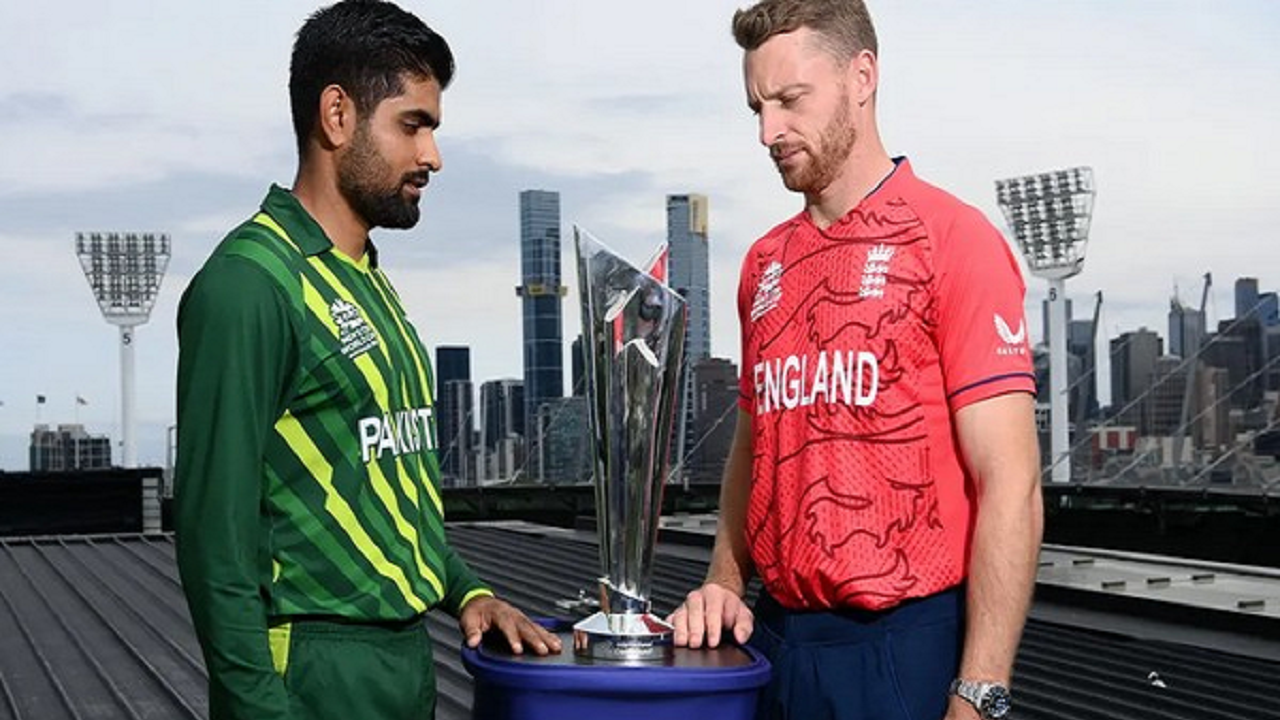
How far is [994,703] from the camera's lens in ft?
5.16

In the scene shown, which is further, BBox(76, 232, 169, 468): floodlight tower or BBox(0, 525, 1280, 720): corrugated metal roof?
BBox(76, 232, 169, 468): floodlight tower

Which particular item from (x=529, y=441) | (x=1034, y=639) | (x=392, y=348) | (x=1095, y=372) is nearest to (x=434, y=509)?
(x=392, y=348)

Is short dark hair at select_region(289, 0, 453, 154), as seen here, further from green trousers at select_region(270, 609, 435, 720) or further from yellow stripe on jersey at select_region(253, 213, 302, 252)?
green trousers at select_region(270, 609, 435, 720)

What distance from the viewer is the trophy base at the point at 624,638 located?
5.44 feet

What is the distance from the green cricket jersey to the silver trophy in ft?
0.71

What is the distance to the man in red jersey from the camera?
161 cm

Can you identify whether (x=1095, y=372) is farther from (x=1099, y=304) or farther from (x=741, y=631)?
(x=741, y=631)

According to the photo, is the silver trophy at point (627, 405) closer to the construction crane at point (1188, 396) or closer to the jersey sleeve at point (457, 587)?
the jersey sleeve at point (457, 587)

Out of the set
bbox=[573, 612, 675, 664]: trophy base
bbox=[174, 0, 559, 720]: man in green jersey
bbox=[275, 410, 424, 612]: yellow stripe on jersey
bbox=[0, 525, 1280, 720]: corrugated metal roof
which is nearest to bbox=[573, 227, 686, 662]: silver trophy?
bbox=[573, 612, 675, 664]: trophy base

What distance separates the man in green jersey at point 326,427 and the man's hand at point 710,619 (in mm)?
150

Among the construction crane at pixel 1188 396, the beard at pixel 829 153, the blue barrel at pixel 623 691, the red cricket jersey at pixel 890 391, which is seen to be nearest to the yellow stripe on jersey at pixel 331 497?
the blue barrel at pixel 623 691

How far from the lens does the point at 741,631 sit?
1.76m

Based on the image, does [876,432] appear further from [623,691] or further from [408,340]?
[408,340]

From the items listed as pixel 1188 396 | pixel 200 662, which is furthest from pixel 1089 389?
pixel 200 662
